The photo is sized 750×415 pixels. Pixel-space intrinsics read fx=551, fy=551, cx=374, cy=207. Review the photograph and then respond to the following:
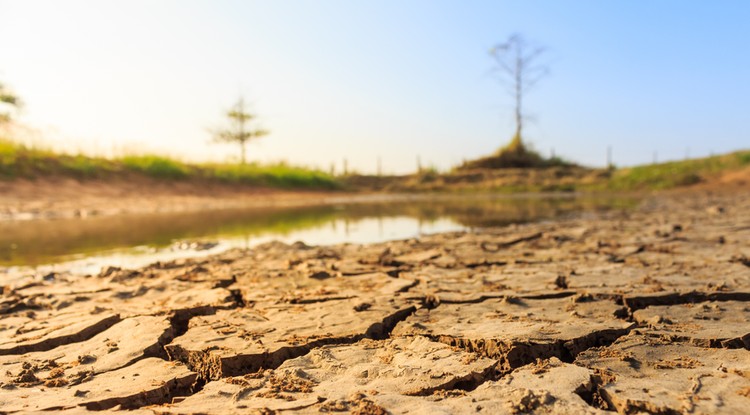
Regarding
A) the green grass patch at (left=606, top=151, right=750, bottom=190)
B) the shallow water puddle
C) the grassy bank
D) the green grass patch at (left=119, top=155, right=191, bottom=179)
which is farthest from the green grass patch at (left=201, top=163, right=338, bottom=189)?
the green grass patch at (left=606, top=151, right=750, bottom=190)

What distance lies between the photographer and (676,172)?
66.7 feet

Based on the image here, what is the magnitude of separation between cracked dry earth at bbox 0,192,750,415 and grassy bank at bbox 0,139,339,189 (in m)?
12.8

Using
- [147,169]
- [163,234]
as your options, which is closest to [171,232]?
[163,234]

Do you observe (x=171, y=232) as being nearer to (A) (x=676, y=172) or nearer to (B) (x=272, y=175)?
A: (B) (x=272, y=175)

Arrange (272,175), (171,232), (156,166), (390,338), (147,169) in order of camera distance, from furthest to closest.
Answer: (272,175) → (156,166) → (147,169) → (171,232) → (390,338)

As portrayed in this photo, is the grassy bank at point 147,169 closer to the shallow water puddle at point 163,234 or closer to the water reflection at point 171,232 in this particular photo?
the shallow water puddle at point 163,234

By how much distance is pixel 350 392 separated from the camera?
1.82 meters

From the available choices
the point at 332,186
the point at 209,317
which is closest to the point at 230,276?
the point at 209,317

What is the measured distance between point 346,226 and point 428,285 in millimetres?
5068

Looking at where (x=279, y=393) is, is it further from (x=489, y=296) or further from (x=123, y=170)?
(x=123, y=170)

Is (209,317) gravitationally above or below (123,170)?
below

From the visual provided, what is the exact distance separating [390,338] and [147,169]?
17263 mm

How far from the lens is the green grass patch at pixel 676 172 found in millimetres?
18906

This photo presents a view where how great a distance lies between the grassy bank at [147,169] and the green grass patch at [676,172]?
1180 cm
